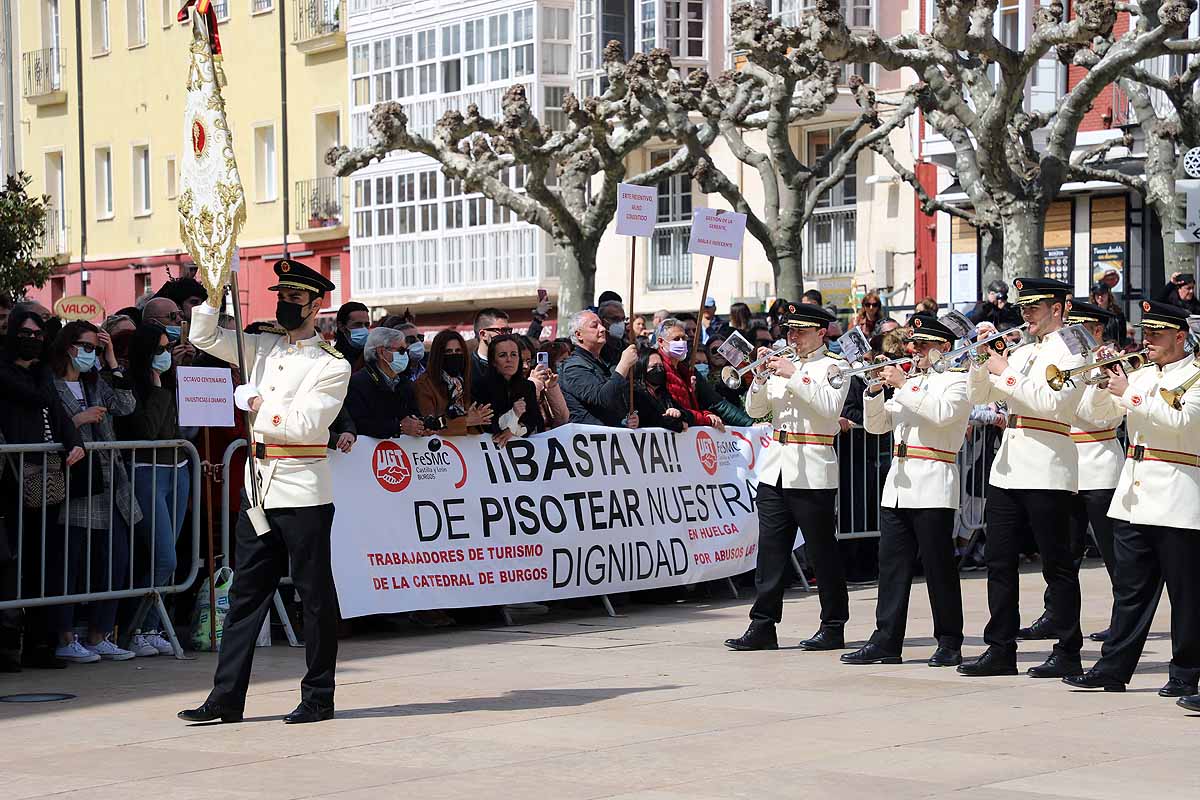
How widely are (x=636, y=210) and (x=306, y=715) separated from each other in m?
7.16

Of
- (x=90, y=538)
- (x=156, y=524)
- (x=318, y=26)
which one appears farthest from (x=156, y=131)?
(x=90, y=538)

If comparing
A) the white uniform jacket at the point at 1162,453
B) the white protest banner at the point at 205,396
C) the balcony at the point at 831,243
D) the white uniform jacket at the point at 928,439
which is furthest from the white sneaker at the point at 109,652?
the balcony at the point at 831,243

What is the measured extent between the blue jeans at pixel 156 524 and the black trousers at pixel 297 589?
2392 millimetres

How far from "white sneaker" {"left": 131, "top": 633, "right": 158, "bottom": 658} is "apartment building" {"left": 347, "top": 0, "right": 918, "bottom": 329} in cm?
2773

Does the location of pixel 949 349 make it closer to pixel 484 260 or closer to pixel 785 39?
pixel 785 39

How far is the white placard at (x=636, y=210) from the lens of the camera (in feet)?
51.5

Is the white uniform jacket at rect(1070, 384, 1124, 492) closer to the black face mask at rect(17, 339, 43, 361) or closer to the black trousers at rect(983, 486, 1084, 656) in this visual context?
the black trousers at rect(983, 486, 1084, 656)

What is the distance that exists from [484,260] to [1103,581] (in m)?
29.1

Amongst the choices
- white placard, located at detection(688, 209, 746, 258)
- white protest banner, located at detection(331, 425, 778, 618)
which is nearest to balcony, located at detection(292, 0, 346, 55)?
white placard, located at detection(688, 209, 746, 258)

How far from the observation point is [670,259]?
43562 mm

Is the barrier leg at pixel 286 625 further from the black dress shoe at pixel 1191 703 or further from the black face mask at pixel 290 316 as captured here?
the black dress shoe at pixel 1191 703

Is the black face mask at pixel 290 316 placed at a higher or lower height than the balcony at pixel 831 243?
lower

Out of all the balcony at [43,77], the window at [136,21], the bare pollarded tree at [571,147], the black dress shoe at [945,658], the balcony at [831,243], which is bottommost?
the black dress shoe at [945,658]

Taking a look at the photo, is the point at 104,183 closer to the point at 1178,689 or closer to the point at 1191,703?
the point at 1178,689
